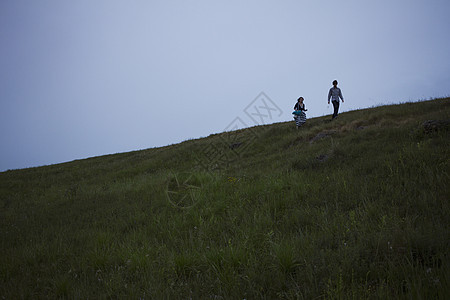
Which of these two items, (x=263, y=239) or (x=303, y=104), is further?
(x=303, y=104)

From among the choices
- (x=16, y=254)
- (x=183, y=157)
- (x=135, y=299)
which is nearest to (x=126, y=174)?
(x=183, y=157)

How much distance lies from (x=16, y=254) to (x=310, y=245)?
14.7 feet

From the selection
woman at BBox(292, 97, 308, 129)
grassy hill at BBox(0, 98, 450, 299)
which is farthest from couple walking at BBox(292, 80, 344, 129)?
grassy hill at BBox(0, 98, 450, 299)

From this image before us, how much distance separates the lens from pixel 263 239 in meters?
3.07

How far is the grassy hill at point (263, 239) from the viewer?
6.86 feet

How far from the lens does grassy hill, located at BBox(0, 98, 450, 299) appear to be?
209 centimetres

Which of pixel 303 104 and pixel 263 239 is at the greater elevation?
pixel 303 104

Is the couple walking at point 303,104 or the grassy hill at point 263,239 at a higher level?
the couple walking at point 303,104

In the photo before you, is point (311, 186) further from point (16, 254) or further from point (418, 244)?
point (16, 254)

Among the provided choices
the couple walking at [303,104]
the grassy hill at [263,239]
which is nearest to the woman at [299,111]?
the couple walking at [303,104]

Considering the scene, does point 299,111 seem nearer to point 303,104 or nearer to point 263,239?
point 303,104

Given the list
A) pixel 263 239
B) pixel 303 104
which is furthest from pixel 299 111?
pixel 263 239

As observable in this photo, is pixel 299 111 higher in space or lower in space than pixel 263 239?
higher

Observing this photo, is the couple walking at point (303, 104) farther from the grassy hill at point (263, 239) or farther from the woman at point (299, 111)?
the grassy hill at point (263, 239)
